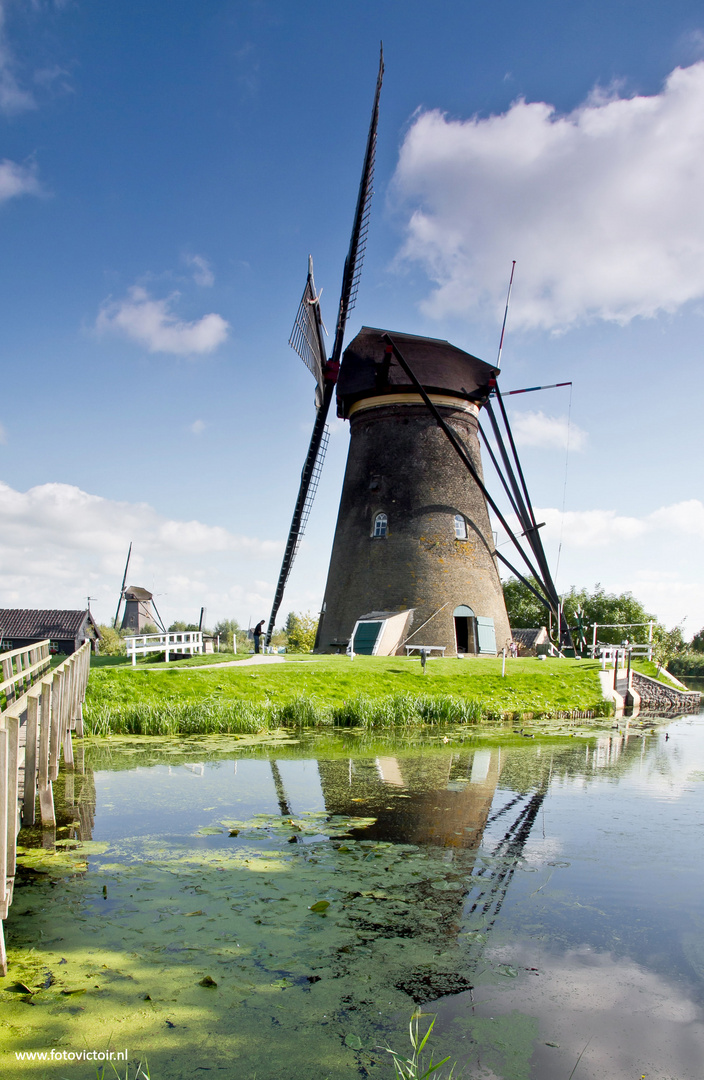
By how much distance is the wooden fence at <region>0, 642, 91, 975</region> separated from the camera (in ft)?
11.9

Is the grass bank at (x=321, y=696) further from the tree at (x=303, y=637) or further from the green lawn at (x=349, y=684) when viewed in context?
the tree at (x=303, y=637)

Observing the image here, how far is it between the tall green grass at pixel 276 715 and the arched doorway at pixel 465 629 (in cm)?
482

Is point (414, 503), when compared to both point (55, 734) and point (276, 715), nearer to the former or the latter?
point (276, 715)

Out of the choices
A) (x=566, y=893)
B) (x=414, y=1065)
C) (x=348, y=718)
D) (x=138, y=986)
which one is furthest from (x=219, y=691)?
(x=414, y=1065)

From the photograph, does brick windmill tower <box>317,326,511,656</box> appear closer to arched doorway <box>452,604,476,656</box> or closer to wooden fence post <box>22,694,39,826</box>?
arched doorway <box>452,604,476,656</box>

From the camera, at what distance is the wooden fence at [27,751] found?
3.61 metres

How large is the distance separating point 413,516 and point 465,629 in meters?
3.53

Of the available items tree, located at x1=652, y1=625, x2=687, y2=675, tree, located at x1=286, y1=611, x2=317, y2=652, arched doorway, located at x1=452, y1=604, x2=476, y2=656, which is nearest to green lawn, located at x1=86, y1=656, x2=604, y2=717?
arched doorway, located at x1=452, y1=604, x2=476, y2=656

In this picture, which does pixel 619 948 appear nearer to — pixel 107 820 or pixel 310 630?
pixel 107 820

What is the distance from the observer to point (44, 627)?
35.6m

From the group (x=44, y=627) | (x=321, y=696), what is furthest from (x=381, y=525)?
(x=44, y=627)

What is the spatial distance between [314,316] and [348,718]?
1238 cm

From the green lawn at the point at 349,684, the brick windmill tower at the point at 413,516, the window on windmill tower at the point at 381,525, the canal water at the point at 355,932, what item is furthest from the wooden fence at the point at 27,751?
the window on windmill tower at the point at 381,525

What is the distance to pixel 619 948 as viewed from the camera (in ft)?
13.7
